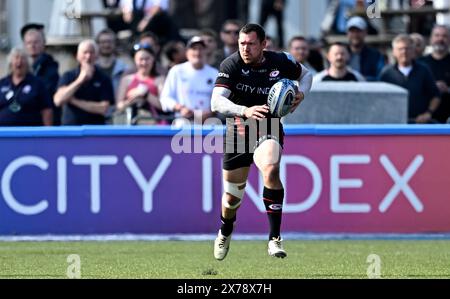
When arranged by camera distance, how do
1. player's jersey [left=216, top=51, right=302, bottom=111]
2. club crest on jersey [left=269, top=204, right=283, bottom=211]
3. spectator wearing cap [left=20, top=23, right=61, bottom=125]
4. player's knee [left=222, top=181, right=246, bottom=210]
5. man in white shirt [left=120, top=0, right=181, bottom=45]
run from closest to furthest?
club crest on jersey [left=269, top=204, right=283, bottom=211], player's jersey [left=216, top=51, right=302, bottom=111], player's knee [left=222, top=181, right=246, bottom=210], spectator wearing cap [left=20, top=23, right=61, bottom=125], man in white shirt [left=120, top=0, right=181, bottom=45]

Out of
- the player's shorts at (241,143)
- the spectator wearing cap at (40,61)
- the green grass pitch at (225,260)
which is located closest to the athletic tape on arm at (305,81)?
the player's shorts at (241,143)

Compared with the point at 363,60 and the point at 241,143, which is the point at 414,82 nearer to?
the point at 363,60

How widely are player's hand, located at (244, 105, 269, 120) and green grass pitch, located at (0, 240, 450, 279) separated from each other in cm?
135

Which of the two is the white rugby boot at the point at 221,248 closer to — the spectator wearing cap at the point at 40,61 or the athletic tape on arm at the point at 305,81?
the athletic tape on arm at the point at 305,81

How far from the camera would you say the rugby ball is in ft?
36.3

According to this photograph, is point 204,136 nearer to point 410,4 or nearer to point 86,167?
point 86,167

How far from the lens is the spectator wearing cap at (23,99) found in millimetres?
15422

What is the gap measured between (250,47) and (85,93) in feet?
16.0

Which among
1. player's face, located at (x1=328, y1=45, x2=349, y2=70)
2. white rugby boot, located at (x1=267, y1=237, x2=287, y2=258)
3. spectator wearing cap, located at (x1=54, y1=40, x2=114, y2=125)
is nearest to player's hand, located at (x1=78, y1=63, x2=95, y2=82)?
spectator wearing cap, located at (x1=54, y1=40, x2=114, y2=125)

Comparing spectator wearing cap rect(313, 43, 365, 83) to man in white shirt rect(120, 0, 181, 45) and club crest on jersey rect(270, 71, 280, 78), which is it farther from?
club crest on jersey rect(270, 71, 280, 78)

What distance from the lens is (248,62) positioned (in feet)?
37.4

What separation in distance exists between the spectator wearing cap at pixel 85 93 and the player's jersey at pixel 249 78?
4.48 m

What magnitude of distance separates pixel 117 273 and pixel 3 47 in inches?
521
